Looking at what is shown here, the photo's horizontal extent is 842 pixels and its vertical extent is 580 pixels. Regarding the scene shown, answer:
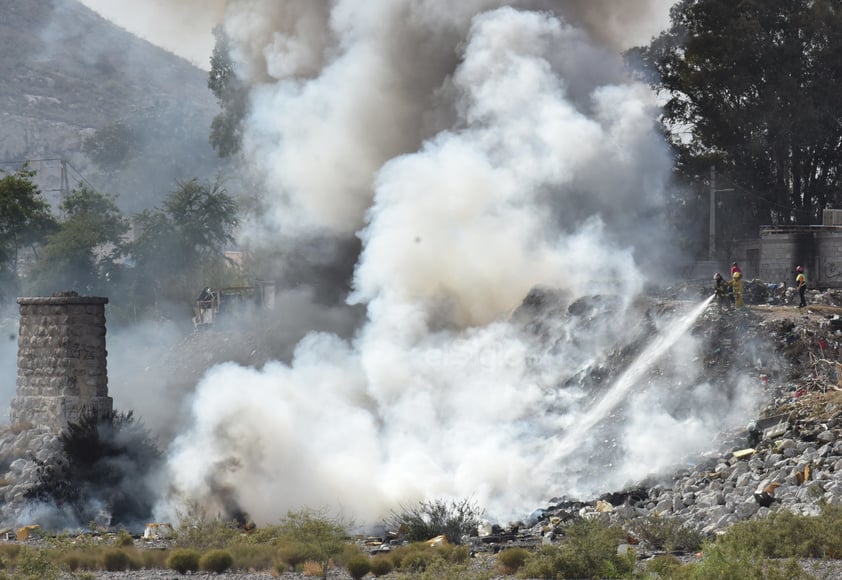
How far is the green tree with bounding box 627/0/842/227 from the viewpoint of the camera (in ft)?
159

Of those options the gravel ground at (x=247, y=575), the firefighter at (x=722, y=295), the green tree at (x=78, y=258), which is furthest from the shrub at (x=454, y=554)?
the green tree at (x=78, y=258)

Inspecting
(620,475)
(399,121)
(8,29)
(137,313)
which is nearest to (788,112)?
(399,121)

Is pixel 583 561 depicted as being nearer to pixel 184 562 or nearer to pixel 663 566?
pixel 663 566

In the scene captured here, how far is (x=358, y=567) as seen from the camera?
22031 millimetres

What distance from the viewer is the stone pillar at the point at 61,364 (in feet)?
116

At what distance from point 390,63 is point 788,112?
1656 cm

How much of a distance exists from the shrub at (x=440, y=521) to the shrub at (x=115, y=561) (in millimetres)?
5382

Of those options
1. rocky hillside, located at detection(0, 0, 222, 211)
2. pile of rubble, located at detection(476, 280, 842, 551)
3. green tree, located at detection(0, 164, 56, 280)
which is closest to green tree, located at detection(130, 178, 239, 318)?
green tree, located at detection(0, 164, 56, 280)

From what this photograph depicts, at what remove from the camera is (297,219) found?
43.0 m

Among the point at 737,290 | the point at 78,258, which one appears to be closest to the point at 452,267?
the point at 737,290

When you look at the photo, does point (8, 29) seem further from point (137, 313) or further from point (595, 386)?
point (595, 386)

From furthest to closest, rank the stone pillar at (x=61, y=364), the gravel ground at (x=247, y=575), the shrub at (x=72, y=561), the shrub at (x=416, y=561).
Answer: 1. the stone pillar at (x=61, y=364)
2. the shrub at (x=72, y=561)
3. the shrub at (x=416, y=561)
4. the gravel ground at (x=247, y=575)

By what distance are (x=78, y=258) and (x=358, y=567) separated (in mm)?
48005

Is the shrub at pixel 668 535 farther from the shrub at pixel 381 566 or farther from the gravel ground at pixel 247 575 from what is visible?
the shrub at pixel 381 566
